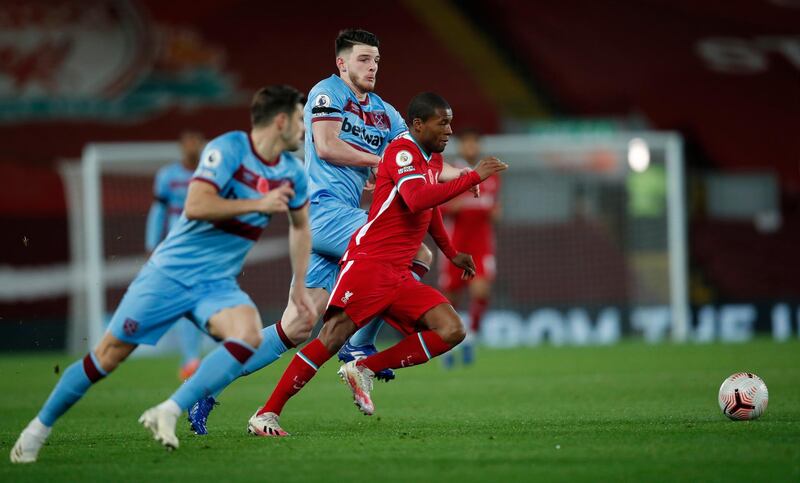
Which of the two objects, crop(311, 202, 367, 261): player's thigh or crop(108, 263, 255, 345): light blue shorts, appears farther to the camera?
crop(311, 202, 367, 261): player's thigh

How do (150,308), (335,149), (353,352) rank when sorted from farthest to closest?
(353,352) → (335,149) → (150,308)

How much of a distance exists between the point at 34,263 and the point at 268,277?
4.09m

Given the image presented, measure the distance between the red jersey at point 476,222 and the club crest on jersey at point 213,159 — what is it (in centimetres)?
818

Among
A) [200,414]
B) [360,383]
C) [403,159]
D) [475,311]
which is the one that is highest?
[403,159]

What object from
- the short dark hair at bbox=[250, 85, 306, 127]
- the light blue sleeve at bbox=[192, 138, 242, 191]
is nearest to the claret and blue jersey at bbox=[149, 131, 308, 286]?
the light blue sleeve at bbox=[192, 138, 242, 191]

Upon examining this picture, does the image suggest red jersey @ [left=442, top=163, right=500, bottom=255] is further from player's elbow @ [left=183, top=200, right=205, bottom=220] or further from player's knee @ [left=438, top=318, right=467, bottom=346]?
player's elbow @ [left=183, top=200, right=205, bottom=220]

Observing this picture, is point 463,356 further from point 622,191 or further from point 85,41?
point 85,41

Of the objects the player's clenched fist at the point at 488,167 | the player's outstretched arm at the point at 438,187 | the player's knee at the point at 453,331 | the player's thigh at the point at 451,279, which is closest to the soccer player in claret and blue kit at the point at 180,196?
the player's thigh at the point at 451,279

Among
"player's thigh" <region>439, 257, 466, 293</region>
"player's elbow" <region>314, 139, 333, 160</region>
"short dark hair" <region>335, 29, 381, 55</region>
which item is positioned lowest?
"player's thigh" <region>439, 257, 466, 293</region>

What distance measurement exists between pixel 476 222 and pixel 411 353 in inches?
270

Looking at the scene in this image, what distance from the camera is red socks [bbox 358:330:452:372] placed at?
24.2 ft

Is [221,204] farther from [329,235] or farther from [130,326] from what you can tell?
[329,235]

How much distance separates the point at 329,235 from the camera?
769 centimetres

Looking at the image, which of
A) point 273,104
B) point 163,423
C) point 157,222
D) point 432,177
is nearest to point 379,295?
point 432,177
